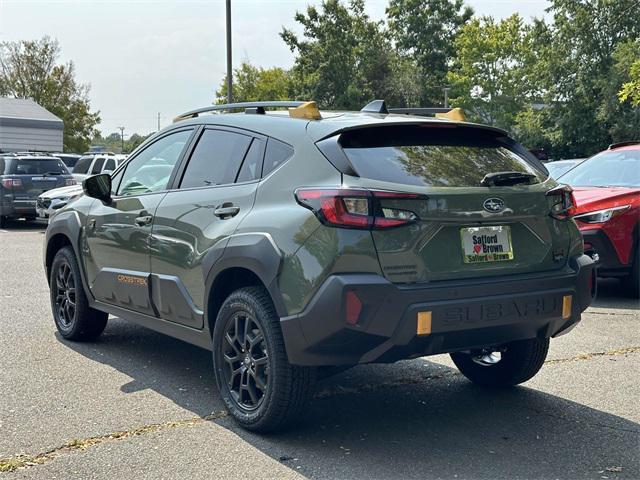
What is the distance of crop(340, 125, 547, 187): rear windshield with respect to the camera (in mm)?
3951

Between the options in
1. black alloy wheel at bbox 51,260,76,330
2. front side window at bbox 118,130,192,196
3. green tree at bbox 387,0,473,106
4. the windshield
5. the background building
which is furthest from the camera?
green tree at bbox 387,0,473,106

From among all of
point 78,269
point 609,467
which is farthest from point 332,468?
point 78,269

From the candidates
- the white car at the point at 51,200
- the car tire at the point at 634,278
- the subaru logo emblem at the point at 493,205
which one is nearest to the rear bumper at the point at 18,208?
the white car at the point at 51,200

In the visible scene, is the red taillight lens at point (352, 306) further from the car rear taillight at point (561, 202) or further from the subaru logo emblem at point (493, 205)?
the car rear taillight at point (561, 202)

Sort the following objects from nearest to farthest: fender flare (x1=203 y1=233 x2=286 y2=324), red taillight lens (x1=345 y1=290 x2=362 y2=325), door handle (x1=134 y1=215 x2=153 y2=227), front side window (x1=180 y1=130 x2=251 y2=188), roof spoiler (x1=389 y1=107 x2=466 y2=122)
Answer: red taillight lens (x1=345 y1=290 x2=362 y2=325)
fender flare (x1=203 y1=233 x2=286 y2=324)
front side window (x1=180 y1=130 x2=251 y2=188)
roof spoiler (x1=389 y1=107 x2=466 y2=122)
door handle (x1=134 y1=215 x2=153 y2=227)

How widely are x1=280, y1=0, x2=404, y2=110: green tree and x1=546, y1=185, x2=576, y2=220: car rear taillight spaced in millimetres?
46557

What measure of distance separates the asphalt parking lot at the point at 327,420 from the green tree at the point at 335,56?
4563cm

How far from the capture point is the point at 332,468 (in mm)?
3779

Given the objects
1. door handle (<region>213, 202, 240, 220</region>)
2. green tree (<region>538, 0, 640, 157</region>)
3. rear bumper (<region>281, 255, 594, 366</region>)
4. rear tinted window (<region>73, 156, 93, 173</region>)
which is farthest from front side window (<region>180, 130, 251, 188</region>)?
green tree (<region>538, 0, 640, 157</region>)

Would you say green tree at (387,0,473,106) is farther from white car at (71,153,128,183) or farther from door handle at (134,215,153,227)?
door handle at (134,215,153,227)

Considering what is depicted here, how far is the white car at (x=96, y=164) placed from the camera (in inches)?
831

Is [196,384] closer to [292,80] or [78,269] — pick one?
[78,269]

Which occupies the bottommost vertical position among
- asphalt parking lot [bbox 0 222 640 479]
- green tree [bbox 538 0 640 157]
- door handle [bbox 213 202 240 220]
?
asphalt parking lot [bbox 0 222 640 479]

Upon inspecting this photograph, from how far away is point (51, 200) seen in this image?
17.5m
